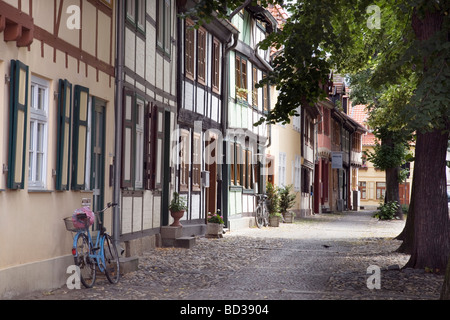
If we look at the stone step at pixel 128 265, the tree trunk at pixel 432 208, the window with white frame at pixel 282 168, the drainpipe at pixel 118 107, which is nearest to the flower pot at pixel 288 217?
the window with white frame at pixel 282 168

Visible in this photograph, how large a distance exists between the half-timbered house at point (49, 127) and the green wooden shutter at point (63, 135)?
14mm

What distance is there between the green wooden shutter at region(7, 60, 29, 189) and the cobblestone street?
1.48m

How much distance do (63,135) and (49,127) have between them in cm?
41

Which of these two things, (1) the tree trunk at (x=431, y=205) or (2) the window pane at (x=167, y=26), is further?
(2) the window pane at (x=167, y=26)

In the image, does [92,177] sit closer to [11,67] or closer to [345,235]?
[11,67]

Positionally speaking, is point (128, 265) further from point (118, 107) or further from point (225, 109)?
point (225, 109)

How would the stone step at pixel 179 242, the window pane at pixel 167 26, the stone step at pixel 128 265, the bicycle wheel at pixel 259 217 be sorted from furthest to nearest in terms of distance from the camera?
the bicycle wheel at pixel 259 217
the window pane at pixel 167 26
the stone step at pixel 179 242
the stone step at pixel 128 265

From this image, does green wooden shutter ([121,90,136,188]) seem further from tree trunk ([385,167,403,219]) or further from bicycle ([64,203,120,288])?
tree trunk ([385,167,403,219])

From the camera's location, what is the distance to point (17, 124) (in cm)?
945

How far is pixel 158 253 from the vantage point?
1609 cm

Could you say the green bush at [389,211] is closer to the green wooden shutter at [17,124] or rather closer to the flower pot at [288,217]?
the flower pot at [288,217]

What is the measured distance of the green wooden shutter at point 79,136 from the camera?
38.3 feet

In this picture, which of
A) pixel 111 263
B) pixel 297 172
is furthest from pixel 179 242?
pixel 297 172

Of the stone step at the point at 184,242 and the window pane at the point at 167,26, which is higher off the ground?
the window pane at the point at 167,26
